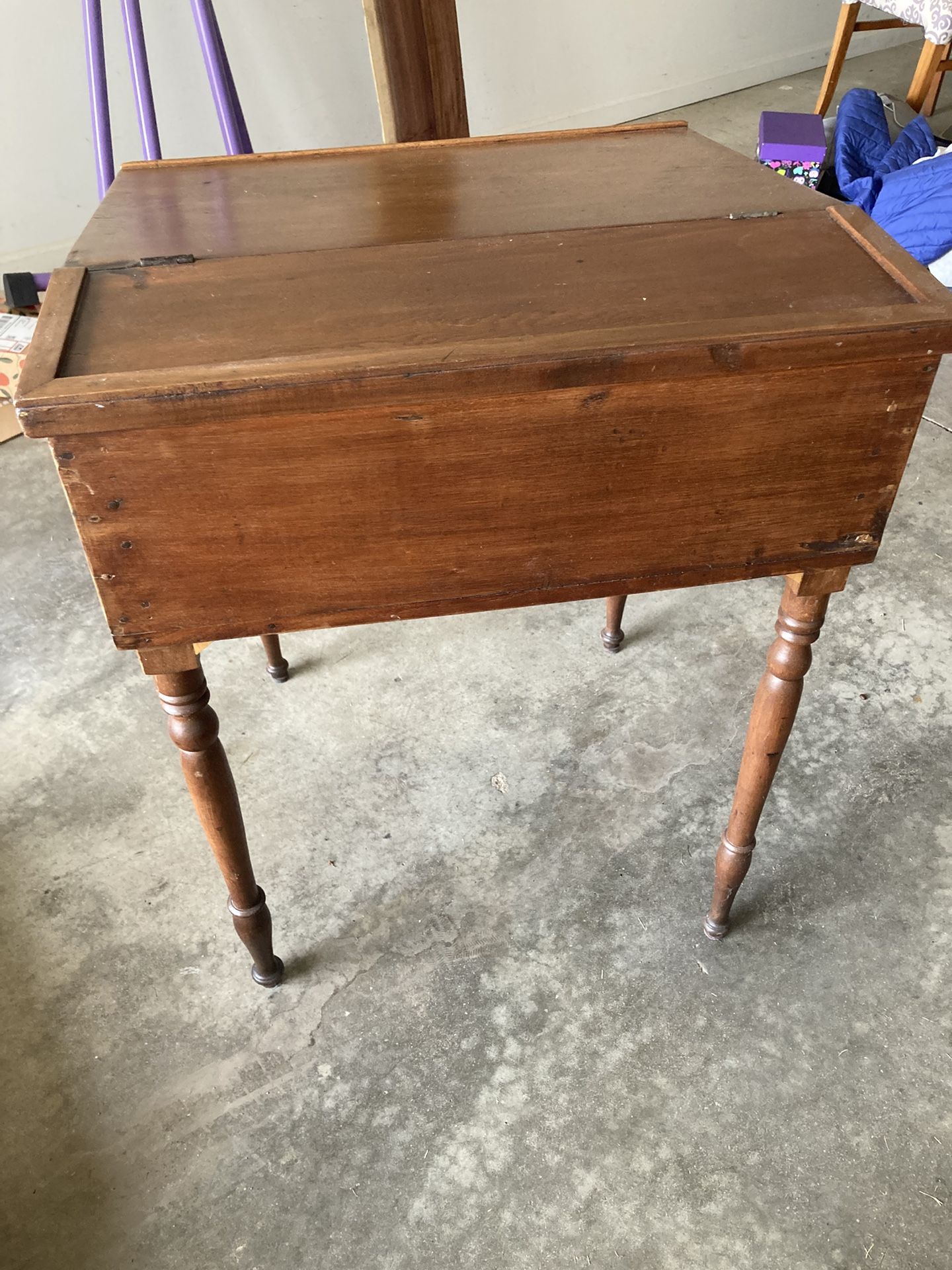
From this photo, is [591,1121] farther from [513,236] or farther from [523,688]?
[513,236]

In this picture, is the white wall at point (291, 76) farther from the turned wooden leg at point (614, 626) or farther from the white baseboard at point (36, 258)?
the turned wooden leg at point (614, 626)

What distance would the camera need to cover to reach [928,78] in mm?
3748

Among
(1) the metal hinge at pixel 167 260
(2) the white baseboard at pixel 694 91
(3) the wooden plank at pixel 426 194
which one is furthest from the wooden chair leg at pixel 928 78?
(1) the metal hinge at pixel 167 260

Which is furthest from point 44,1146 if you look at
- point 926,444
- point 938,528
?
point 926,444

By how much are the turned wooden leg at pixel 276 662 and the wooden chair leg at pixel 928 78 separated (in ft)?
11.3

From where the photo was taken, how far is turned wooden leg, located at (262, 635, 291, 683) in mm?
1866

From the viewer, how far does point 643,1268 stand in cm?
113

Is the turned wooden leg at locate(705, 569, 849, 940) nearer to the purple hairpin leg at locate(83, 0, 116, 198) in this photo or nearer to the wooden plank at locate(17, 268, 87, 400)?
the wooden plank at locate(17, 268, 87, 400)

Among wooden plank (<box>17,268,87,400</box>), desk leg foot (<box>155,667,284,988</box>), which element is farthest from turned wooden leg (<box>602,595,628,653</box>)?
wooden plank (<box>17,268,87,400</box>)

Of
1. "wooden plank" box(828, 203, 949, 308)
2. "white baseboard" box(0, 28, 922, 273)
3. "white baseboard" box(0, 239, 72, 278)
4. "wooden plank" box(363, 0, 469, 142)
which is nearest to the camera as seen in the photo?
"wooden plank" box(828, 203, 949, 308)

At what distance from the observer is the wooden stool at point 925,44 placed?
3354 mm

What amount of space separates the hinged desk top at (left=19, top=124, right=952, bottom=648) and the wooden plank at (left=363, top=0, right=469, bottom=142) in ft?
4.71

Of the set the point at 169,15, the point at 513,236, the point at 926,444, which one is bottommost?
the point at 926,444

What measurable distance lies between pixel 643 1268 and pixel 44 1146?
76cm
